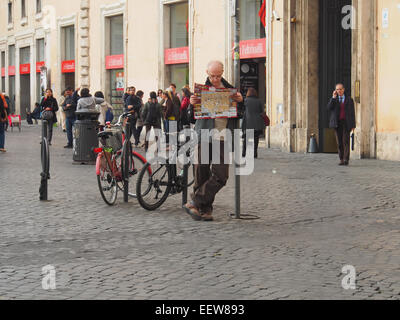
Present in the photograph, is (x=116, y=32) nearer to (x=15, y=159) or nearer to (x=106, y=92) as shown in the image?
(x=106, y=92)

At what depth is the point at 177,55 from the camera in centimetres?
2614

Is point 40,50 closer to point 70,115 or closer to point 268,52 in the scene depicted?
point 70,115

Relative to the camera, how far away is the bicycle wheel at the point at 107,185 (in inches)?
384

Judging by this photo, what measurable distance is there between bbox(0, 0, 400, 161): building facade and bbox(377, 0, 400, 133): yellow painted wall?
0.07 feet

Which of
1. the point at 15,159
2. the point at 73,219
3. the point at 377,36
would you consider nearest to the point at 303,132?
the point at 377,36

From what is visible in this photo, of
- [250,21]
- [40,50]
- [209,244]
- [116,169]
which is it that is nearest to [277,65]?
[250,21]

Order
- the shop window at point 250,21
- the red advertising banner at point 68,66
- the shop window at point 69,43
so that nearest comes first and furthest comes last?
the shop window at point 250,21 → the red advertising banner at point 68,66 → the shop window at point 69,43

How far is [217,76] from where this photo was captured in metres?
8.72

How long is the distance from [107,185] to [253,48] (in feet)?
44.0

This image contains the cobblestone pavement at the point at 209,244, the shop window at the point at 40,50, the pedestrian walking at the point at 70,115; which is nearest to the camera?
the cobblestone pavement at the point at 209,244

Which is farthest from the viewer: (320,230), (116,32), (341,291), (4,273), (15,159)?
(116,32)

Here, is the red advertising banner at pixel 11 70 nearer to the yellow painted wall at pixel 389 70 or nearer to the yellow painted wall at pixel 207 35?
the yellow painted wall at pixel 207 35

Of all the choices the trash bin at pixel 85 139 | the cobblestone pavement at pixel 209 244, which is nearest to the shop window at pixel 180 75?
the trash bin at pixel 85 139

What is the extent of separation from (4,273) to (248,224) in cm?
310
